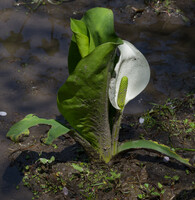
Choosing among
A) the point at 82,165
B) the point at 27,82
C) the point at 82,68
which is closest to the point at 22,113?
the point at 27,82

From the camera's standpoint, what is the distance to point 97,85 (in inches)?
Result: 49.0

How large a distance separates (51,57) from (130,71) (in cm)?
122

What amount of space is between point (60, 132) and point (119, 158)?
44 centimetres

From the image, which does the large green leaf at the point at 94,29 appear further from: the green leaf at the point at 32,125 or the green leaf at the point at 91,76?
the green leaf at the point at 32,125

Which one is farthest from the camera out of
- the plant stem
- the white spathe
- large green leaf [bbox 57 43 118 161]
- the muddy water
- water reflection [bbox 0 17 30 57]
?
water reflection [bbox 0 17 30 57]

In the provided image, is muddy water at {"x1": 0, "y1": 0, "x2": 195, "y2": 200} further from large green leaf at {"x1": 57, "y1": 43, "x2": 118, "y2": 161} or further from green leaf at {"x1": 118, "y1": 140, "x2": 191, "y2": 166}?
green leaf at {"x1": 118, "y1": 140, "x2": 191, "y2": 166}

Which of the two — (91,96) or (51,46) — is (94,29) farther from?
(51,46)

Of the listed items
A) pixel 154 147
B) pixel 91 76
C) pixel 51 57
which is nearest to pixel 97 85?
pixel 91 76

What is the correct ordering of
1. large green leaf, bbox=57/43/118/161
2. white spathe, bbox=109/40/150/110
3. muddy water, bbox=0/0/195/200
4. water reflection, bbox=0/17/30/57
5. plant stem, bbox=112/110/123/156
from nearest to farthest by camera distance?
large green leaf, bbox=57/43/118/161
white spathe, bbox=109/40/150/110
plant stem, bbox=112/110/123/156
muddy water, bbox=0/0/195/200
water reflection, bbox=0/17/30/57

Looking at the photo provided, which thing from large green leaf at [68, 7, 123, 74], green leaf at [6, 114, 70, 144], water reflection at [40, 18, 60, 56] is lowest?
water reflection at [40, 18, 60, 56]

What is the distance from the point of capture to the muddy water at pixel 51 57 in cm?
200

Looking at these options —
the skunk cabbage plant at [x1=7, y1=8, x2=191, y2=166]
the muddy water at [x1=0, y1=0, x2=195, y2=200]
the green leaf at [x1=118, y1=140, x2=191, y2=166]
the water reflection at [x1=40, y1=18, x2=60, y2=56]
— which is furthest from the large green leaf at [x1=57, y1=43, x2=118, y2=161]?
the water reflection at [x1=40, y1=18, x2=60, y2=56]

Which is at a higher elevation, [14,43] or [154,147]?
[154,147]

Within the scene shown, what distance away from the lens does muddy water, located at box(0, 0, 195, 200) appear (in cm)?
200
